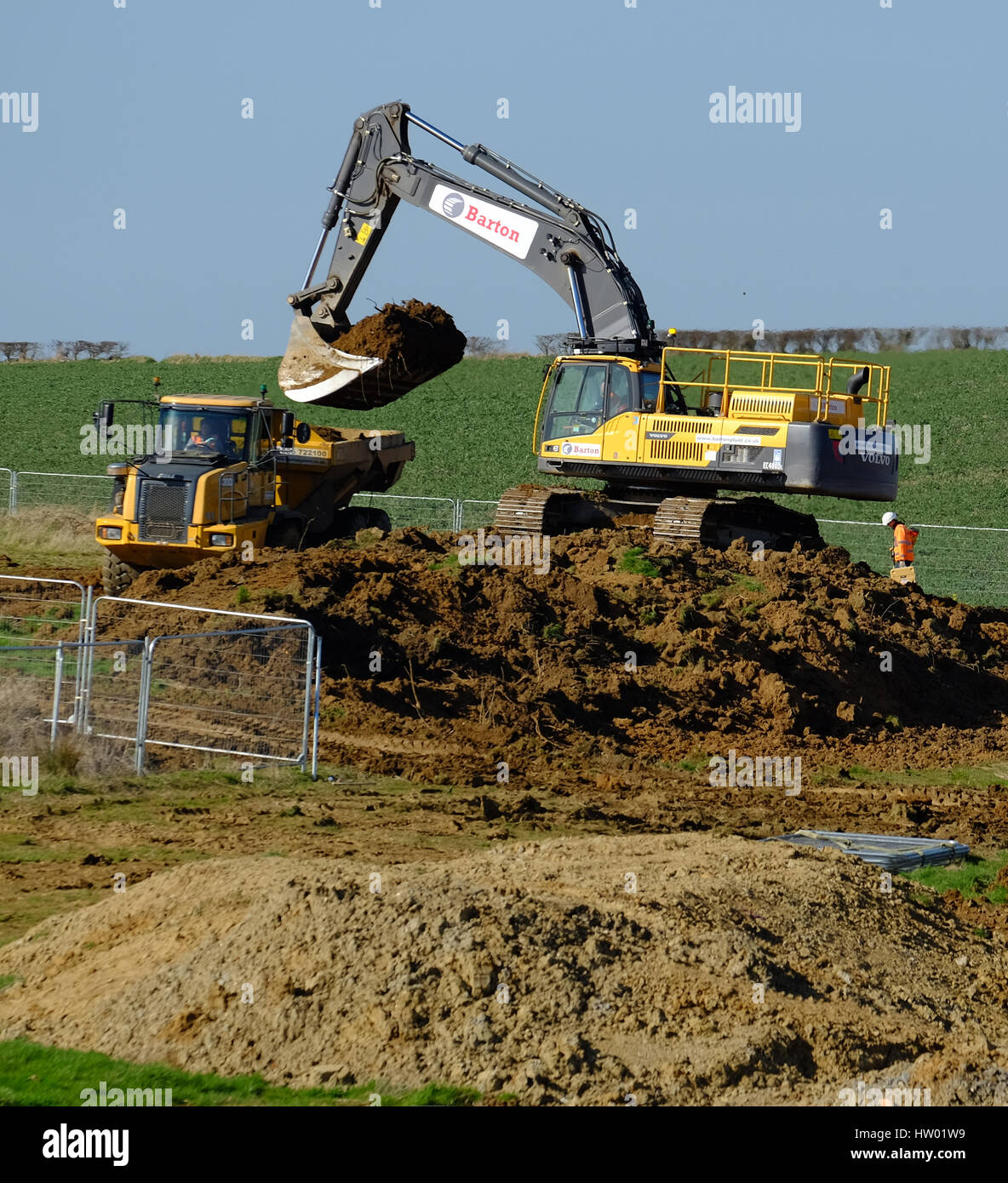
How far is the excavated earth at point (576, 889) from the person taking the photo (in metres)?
6.76

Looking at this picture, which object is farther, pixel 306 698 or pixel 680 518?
pixel 680 518

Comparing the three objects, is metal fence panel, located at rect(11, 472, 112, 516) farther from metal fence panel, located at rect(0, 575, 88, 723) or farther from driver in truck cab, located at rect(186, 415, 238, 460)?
driver in truck cab, located at rect(186, 415, 238, 460)

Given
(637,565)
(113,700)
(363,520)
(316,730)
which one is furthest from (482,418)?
(316,730)

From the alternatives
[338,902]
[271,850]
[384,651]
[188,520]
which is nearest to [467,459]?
[188,520]

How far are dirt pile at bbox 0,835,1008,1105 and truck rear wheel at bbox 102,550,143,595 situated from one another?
11.6 meters

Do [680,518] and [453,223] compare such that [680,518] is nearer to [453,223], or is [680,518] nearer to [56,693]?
[453,223]

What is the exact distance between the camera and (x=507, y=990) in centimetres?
694

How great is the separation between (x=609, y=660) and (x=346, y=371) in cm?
617

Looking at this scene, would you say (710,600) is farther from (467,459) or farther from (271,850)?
(467,459)

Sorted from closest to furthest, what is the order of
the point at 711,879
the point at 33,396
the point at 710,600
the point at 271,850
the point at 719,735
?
1. the point at 711,879
2. the point at 271,850
3. the point at 719,735
4. the point at 710,600
5. the point at 33,396

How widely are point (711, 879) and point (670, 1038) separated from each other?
Answer: 2.19 metres

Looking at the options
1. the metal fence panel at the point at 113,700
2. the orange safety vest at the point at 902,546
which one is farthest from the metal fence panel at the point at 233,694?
the orange safety vest at the point at 902,546
